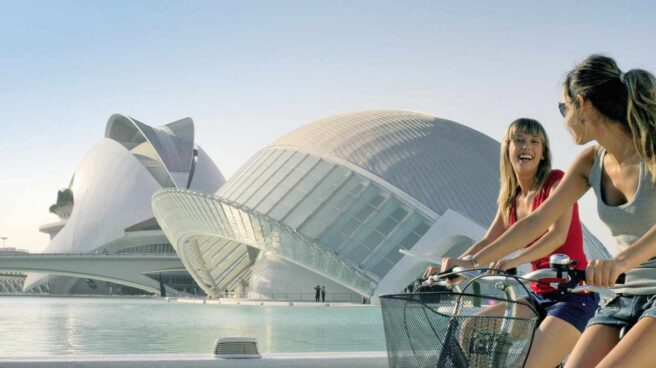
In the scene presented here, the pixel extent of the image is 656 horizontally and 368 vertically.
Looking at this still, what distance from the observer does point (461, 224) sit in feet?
97.6

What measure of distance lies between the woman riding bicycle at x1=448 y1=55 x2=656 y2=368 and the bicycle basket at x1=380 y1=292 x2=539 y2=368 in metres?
0.17

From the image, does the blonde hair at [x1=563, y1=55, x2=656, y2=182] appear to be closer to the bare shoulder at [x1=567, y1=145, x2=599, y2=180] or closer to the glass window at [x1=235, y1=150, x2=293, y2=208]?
the bare shoulder at [x1=567, y1=145, x2=599, y2=180]

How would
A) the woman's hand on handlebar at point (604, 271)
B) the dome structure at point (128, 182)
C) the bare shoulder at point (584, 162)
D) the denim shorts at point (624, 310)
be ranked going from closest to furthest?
the woman's hand on handlebar at point (604, 271) < the denim shorts at point (624, 310) < the bare shoulder at point (584, 162) < the dome structure at point (128, 182)

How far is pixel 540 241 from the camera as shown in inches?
132

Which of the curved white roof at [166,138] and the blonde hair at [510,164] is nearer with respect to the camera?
the blonde hair at [510,164]

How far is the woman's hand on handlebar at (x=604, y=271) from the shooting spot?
232cm

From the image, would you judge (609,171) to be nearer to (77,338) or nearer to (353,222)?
(77,338)

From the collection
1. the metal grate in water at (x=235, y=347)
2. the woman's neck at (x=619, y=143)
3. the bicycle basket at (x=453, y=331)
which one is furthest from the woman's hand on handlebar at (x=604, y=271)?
the metal grate in water at (x=235, y=347)

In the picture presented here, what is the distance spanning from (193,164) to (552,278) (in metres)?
70.8

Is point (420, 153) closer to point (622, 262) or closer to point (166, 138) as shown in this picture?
point (622, 262)

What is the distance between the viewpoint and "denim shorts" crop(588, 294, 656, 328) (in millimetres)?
2455

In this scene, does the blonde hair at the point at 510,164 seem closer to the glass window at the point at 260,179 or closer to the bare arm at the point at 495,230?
the bare arm at the point at 495,230

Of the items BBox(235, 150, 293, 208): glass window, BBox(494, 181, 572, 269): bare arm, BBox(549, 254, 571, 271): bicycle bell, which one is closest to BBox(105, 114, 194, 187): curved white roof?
BBox(235, 150, 293, 208): glass window

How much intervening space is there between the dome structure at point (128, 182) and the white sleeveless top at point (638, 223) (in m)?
66.0
